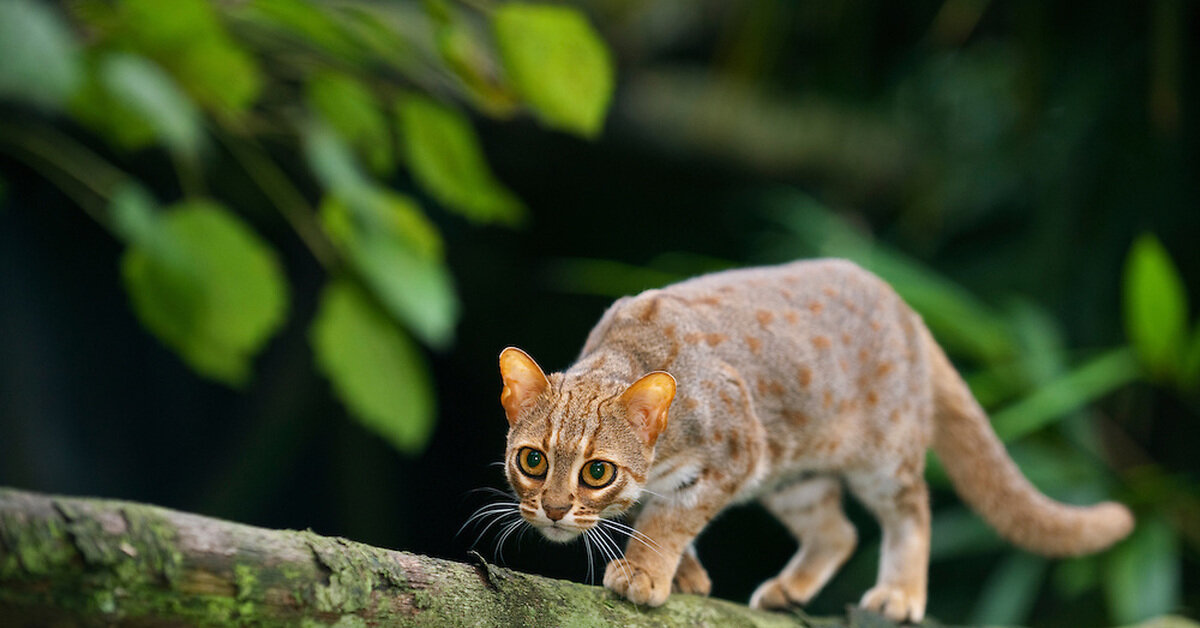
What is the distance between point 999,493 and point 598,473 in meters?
1.55

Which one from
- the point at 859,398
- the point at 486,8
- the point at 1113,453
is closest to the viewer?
the point at 859,398

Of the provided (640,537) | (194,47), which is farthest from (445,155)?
(640,537)

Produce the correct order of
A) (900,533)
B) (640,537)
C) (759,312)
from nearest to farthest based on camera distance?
(640,537)
(759,312)
(900,533)

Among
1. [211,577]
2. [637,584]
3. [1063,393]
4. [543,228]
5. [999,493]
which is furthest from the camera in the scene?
[543,228]

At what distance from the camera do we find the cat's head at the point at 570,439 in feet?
5.39

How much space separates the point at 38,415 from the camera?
5621 mm

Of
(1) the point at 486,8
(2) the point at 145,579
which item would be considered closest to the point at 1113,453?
(1) the point at 486,8

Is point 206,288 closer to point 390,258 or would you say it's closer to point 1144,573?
point 390,258

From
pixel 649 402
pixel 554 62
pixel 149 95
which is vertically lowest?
pixel 649 402

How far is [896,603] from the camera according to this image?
2.57 meters

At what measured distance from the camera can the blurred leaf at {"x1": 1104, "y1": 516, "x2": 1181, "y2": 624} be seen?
13.9 ft

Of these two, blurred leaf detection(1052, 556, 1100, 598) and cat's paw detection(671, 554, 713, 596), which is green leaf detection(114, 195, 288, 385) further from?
blurred leaf detection(1052, 556, 1100, 598)

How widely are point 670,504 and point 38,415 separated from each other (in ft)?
15.1

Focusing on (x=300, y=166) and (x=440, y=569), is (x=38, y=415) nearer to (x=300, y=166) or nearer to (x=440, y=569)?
(x=300, y=166)
